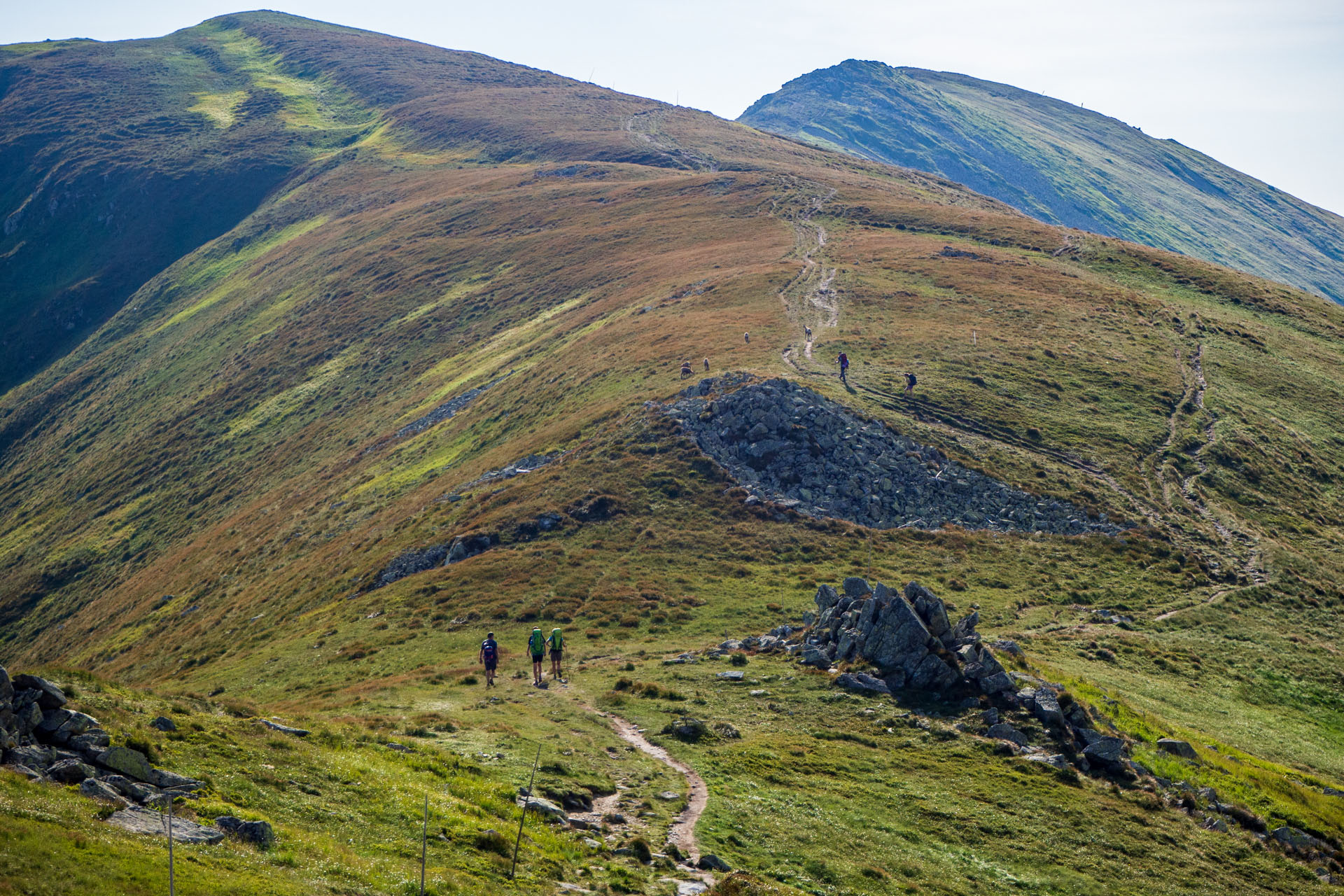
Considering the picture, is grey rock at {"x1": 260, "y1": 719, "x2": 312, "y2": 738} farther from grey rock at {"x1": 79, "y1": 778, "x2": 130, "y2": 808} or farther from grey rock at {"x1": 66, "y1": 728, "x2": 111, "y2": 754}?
grey rock at {"x1": 79, "y1": 778, "x2": 130, "y2": 808}

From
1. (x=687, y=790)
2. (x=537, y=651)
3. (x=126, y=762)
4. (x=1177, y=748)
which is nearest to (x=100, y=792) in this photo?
(x=126, y=762)

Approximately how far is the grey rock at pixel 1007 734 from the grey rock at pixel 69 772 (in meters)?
25.3

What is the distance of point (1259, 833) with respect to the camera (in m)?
24.0

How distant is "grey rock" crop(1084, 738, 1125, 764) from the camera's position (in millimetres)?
26344

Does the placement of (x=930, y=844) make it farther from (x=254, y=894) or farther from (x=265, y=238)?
(x=265, y=238)

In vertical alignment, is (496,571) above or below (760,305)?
below

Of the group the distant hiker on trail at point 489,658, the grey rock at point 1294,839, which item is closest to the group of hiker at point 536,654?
the distant hiker on trail at point 489,658

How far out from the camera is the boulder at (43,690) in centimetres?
1734

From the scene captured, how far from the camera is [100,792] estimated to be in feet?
51.2

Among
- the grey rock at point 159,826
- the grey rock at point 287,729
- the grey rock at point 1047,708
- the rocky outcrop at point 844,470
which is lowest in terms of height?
the grey rock at point 287,729

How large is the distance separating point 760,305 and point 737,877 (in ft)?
231

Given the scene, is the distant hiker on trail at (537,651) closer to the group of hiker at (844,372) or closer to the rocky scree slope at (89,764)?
the rocky scree slope at (89,764)

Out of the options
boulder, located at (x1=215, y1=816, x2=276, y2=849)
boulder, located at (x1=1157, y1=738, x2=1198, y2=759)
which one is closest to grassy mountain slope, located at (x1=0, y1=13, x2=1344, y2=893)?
boulder, located at (x1=1157, y1=738, x2=1198, y2=759)

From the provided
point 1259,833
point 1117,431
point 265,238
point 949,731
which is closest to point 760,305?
point 1117,431
